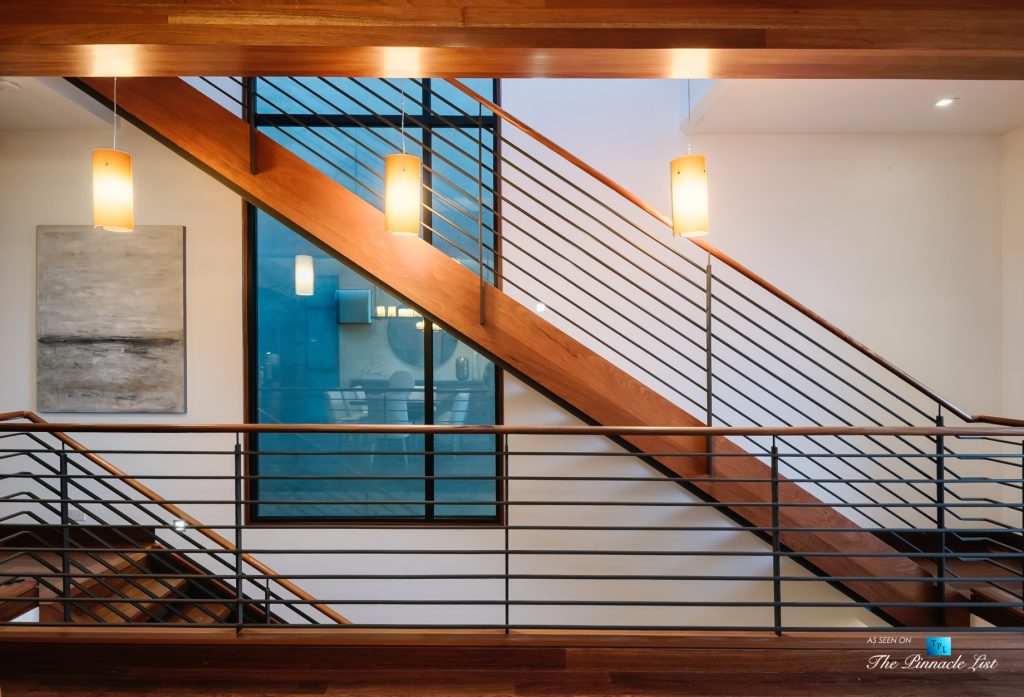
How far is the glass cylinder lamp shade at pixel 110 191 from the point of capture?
2658 millimetres

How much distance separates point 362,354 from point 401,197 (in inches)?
72.2

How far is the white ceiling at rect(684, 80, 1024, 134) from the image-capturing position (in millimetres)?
3414

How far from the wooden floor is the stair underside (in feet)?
3.01

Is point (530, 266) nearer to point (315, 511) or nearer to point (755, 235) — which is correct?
point (755, 235)

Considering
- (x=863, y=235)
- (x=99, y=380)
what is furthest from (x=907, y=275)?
(x=99, y=380)

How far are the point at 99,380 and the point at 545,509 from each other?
3190 mm

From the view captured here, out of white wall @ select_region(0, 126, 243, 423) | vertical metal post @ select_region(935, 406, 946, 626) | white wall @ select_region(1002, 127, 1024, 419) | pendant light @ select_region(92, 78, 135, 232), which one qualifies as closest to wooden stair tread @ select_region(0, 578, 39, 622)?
white wall @ select_region(0, 126, 243, 423)

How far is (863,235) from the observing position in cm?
417

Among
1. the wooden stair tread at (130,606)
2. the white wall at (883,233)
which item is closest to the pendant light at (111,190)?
the wooden stair tread at (130,606)

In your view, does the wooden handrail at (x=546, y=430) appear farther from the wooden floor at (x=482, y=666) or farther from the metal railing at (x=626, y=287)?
the metal railing at (x=626, y=287)

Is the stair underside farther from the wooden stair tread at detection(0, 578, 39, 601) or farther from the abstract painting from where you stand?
the wooden stair tread at detection(0, 578, 39, 601)

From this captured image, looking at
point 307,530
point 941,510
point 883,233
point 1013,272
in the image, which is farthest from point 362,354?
point 1013,272

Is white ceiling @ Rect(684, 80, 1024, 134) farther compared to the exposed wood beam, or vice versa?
white ceiling @ Rect(684, 80, 1024, 134)

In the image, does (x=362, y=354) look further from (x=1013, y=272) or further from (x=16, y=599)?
(x=1013, y=272)
